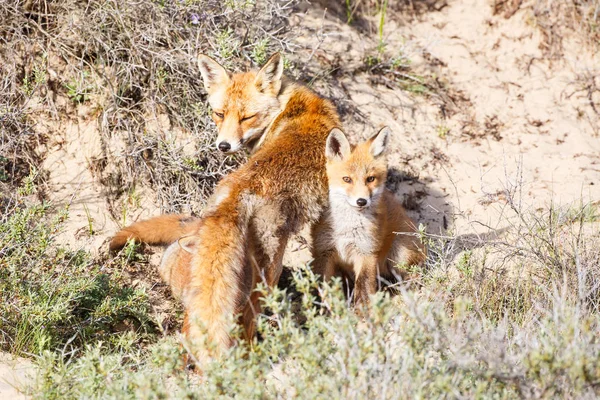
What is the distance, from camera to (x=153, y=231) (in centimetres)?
509

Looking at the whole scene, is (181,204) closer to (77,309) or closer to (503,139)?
(77,309)

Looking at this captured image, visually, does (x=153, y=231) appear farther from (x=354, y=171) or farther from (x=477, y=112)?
(x=477, y=112)

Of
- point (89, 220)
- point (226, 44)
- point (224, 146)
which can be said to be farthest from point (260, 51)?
point (89, 220)

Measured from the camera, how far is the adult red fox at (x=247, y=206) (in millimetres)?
3719

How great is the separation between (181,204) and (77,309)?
5.10ft

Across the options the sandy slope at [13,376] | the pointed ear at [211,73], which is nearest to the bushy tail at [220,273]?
the sandy slope at [13,376]

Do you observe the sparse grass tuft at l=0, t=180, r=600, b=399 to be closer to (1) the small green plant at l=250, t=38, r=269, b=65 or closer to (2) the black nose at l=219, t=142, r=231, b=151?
(2) the black nose at l=219, t=142, r=231, b=151

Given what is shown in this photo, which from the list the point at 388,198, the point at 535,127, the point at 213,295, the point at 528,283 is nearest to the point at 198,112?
the point at 388,198

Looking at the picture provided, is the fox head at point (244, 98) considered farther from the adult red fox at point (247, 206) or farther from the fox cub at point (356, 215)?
the fox cub at point (356, 215)

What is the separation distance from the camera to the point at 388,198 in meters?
5.59

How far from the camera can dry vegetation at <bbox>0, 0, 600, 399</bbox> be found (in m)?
3.11

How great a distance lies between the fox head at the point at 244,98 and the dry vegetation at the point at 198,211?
0.44 m

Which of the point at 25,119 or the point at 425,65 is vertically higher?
the point at 425,65

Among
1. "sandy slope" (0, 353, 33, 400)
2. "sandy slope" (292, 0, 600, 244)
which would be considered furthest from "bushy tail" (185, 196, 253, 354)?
"sandy slope" (292, 0, 600, 244)
